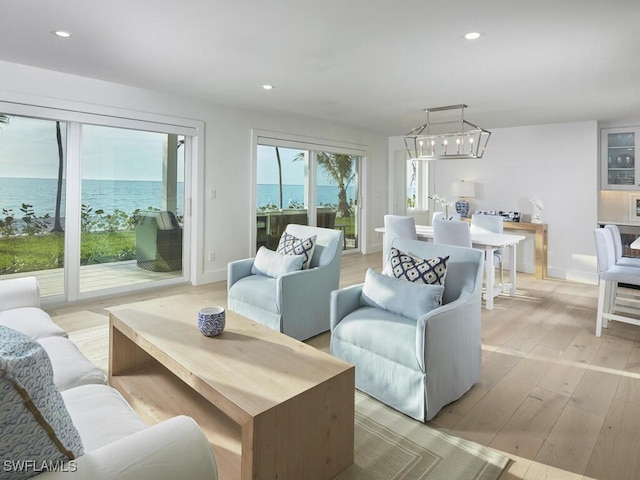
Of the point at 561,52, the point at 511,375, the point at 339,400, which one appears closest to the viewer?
the point at 339,400

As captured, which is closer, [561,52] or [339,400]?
[339,400]

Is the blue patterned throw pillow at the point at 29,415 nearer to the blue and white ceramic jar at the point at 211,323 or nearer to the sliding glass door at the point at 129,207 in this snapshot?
the blue and white ceramic jar at the point at 211,323

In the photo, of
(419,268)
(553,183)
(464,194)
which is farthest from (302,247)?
(553,183)

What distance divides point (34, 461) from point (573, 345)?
3560mm

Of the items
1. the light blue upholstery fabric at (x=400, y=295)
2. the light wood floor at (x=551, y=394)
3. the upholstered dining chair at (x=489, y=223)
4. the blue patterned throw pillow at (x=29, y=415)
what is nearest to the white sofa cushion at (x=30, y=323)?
the light wood floor at (x=551, y=394)

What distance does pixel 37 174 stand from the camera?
13.0 feet

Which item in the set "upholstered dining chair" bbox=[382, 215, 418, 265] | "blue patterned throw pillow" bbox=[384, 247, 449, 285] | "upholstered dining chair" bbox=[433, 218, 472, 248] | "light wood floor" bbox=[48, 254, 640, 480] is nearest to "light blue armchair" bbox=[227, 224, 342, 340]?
"light wood floor" bbox=[48, 254, 640, 480]

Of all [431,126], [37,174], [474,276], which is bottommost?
[474,276]

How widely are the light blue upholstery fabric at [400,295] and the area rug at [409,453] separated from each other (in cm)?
57

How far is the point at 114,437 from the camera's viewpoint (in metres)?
1.23

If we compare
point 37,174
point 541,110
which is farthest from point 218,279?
point 541,110

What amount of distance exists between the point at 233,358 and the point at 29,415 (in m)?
1.00

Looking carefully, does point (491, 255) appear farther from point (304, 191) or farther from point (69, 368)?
point (69, 368)

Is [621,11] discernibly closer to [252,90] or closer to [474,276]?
[474,276]
